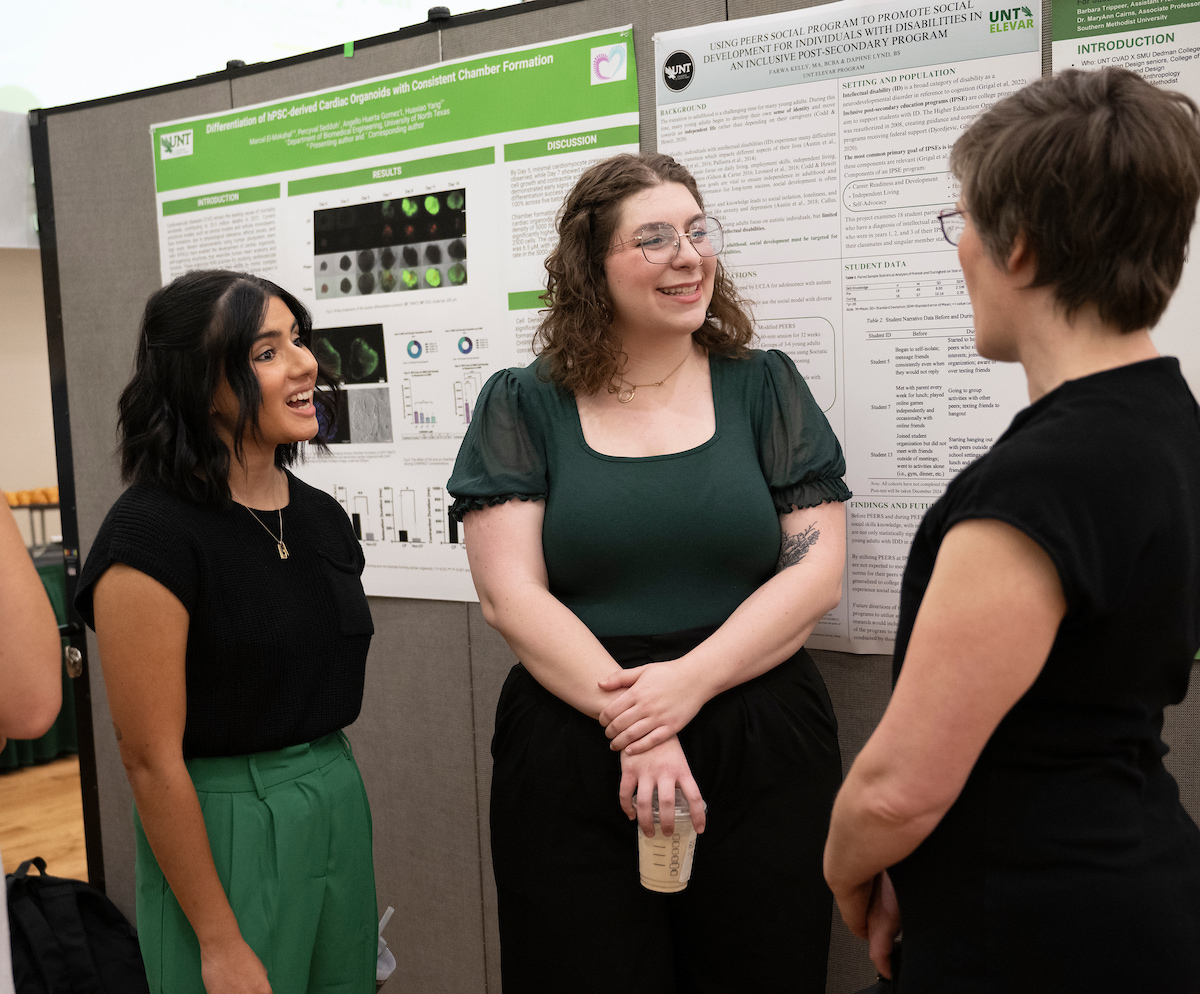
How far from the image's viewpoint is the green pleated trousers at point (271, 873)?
4.45 ft

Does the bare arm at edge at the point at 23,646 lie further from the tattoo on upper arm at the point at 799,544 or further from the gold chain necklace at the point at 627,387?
the tattoo on upper arm at the point at 799,544

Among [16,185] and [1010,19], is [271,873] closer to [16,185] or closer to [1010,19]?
[1010,19]

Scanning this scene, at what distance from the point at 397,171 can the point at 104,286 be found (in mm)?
1000

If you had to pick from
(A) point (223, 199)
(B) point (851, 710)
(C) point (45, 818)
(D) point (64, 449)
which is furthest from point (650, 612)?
(C) point (45, 818)

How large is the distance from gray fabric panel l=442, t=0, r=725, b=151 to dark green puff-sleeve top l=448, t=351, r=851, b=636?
0.73 m

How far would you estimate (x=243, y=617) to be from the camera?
1.35 m

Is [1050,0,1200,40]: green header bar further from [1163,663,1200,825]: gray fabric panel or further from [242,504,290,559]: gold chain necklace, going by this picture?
[242,504,290,559]: gold chain necklace

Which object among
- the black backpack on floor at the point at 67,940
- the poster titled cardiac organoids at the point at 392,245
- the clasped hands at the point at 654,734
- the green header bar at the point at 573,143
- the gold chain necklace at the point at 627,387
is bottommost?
the black backpack on floor at the point at 67,940

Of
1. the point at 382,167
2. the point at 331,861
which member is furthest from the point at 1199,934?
the point at 382,167

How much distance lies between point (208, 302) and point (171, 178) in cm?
140

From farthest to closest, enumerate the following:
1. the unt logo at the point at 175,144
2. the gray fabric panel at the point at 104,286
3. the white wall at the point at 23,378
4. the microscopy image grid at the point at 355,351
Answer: the white wall at the point at 23,378 → the gray fabric panel at the point at 104,286 → the unt logo at the point at 175,144 → the microscopy image grid at the point at 355,351

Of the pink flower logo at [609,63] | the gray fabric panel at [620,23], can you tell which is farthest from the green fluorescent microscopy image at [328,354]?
the pink flower logo at [609,63]

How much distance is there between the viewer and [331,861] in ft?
4.72

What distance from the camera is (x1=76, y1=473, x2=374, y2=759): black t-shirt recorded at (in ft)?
4.26
